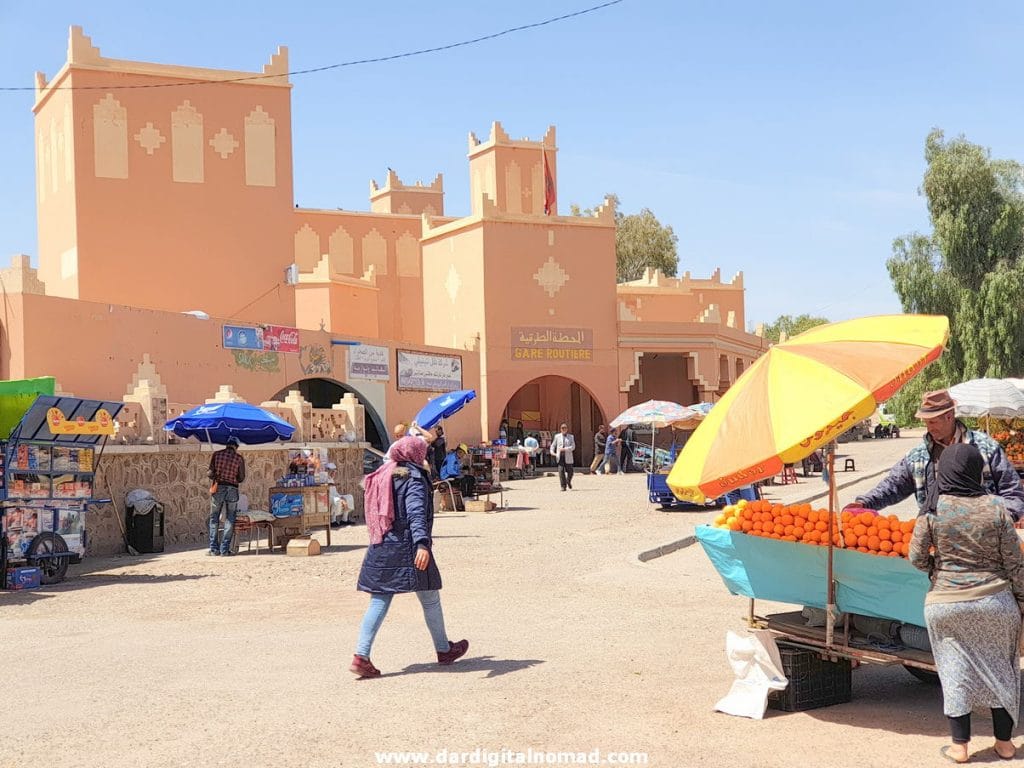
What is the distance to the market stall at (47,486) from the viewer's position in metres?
13.2

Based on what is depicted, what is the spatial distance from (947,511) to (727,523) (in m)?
1.49

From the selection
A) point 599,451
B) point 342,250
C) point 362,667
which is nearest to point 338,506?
point 362,667

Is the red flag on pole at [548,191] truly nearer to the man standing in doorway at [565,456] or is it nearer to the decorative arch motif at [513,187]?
the decorative arch motif at [513,187]

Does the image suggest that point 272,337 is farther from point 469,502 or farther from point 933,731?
point 933,731

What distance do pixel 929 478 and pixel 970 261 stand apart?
37366 millimetres

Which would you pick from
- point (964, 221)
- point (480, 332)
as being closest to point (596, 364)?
point (480, 332)

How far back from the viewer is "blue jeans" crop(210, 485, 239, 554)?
52.2ft

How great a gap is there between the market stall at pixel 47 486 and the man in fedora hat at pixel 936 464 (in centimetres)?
983

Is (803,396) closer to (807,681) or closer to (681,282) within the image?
(807,681)

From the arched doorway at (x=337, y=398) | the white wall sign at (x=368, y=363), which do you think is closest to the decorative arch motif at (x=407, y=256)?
the arched doorway at (x=337, y=398)

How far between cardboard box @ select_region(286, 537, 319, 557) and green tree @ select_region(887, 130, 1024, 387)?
95.8 feet

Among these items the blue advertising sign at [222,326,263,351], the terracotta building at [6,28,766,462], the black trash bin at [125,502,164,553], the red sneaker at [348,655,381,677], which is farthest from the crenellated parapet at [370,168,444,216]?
the red sneaker at [348,655,381,677]

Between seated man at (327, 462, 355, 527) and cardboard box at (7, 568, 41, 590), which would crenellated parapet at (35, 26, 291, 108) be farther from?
cardboard box at (7, 568, 41, 590)

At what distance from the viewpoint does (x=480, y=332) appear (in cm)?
3634
